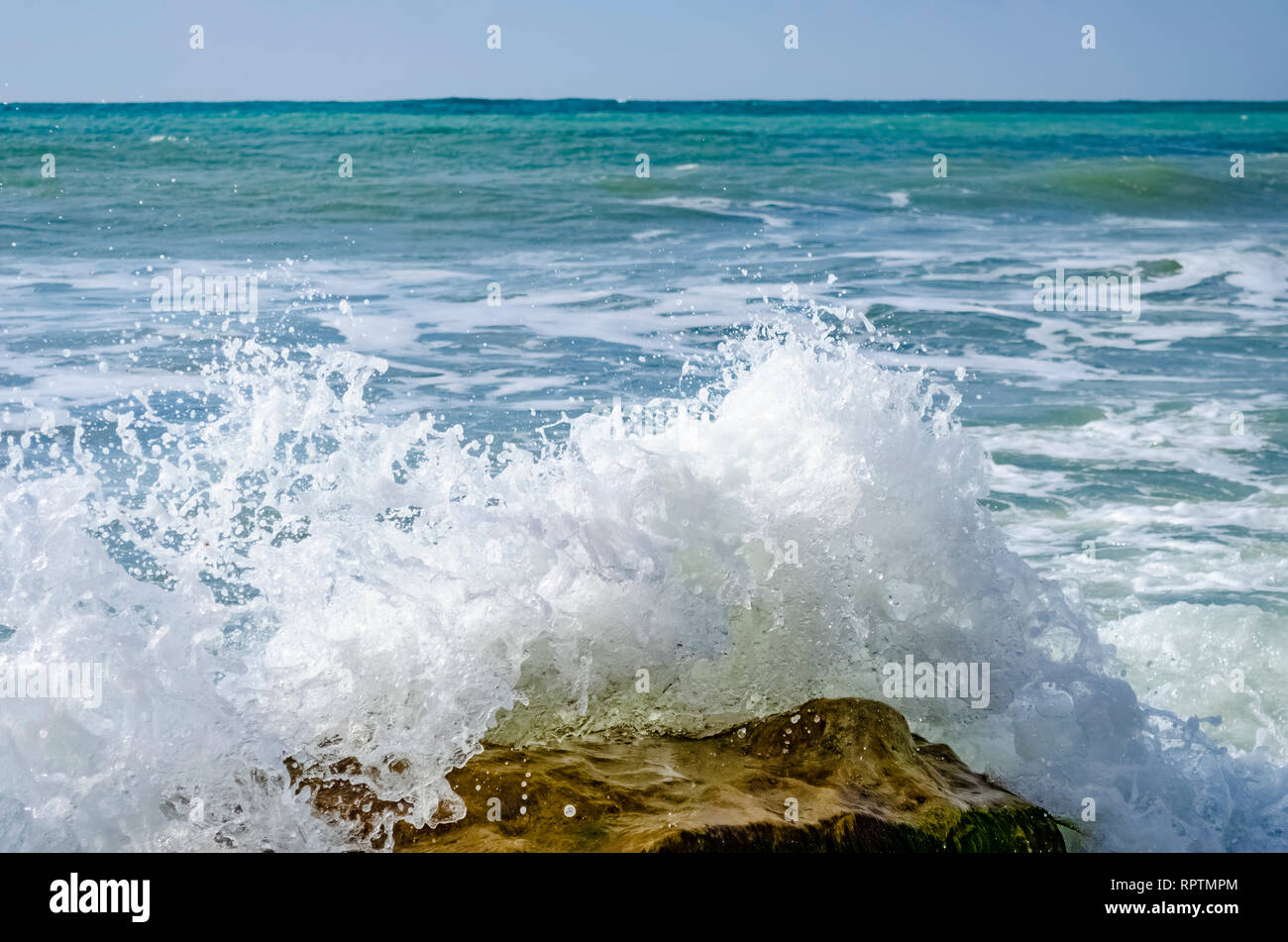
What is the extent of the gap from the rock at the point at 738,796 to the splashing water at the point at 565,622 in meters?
0.13

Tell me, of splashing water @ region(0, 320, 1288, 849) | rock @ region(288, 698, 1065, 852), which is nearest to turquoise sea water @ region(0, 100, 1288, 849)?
splashing water @ region(0, 320, 1288, 849)

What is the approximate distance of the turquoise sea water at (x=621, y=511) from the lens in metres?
3.59

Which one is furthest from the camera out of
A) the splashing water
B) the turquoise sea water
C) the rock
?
the turquoise sea water

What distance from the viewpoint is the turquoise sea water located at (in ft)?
11.8

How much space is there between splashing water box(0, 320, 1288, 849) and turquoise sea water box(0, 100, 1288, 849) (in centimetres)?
1

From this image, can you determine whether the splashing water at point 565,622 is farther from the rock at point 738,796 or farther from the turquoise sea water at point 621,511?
the rock at point 738,796

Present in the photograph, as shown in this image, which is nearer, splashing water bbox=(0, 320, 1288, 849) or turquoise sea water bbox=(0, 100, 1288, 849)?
splashing water bbox=(0, 320, 1288, 849)

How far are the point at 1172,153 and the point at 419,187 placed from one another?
71.4 feet

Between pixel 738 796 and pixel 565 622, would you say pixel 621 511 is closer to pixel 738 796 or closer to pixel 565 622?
pixel 565 622

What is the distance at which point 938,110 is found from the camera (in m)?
63.8

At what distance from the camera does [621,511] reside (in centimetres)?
425

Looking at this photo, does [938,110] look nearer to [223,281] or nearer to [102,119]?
[102,119]

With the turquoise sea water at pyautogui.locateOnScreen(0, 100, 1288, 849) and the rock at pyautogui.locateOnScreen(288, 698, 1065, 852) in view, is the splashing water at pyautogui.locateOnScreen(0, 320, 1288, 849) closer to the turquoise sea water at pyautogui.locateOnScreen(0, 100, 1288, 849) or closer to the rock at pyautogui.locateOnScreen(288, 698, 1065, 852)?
the turquoise sea water at pyautogui.locateOnScreen(0, 100, 1288, 849)

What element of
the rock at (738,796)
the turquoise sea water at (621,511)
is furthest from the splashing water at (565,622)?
the rock at (738,796)
